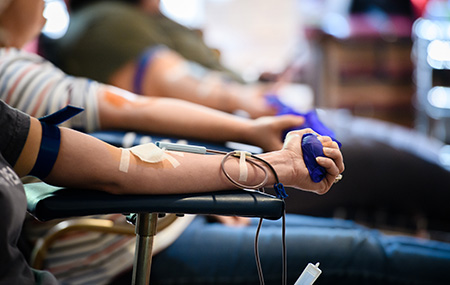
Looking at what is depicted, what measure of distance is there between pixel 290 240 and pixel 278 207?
322 mm

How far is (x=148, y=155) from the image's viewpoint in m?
0.49

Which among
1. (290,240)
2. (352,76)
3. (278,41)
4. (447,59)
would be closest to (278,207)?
(290,240)

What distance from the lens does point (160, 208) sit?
441 millimetres

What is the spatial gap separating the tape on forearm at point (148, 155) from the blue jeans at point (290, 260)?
30 centimetres

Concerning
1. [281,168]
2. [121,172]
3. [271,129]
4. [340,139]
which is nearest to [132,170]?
[121,172]

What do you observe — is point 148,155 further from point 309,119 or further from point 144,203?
point 309,119

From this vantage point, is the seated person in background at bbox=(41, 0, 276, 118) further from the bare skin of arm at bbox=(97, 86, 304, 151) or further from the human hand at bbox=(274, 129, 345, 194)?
the human hand at bbox=(274, 129, 345, 194)

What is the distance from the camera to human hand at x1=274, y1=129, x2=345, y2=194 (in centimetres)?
52

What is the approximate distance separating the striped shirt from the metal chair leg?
34cm

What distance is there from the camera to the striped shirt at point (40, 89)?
708 mm

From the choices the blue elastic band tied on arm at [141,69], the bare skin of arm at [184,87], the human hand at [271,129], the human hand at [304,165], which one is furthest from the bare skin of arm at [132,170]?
the blue elastic band tied on arm at [141,69]

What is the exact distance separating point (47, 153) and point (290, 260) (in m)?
0.43

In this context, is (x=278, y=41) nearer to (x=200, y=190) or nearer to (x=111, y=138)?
(x=111, y=138)

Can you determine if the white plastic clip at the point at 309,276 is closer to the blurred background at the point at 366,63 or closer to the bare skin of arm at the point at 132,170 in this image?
the bare skin of arm at the point at 132,170
